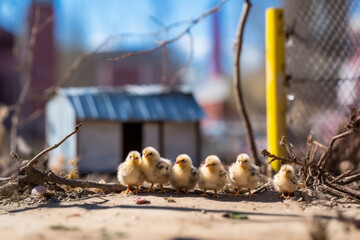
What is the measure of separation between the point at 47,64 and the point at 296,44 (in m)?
15.2

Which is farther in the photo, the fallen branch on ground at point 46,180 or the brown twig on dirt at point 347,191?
the fallen branch on ground at point 46,180

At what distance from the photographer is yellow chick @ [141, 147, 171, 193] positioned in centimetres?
458

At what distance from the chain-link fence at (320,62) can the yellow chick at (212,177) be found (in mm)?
1762

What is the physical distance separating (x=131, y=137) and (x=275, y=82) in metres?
4.81

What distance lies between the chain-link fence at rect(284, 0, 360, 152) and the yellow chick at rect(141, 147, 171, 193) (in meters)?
2.06

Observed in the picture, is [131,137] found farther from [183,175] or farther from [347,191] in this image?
[347,191]

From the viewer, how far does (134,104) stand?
9.96 m

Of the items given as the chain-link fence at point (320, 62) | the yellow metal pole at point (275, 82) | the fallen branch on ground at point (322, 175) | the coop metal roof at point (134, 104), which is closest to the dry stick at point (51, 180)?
the fallen branch on ground at point (322, 175)

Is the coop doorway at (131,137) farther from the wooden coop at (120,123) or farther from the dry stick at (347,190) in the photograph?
the dry stick at (347,190)

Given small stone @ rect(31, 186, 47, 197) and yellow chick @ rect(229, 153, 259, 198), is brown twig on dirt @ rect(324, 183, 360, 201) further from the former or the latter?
small stone @ rect(31, 186, 47, 197)

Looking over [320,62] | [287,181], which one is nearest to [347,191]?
[287,181]

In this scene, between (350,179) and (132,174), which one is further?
(350,179)

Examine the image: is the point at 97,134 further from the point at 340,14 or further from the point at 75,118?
the point at 340,14

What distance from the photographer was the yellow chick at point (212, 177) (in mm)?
4461
